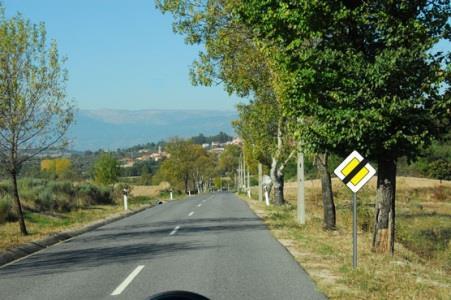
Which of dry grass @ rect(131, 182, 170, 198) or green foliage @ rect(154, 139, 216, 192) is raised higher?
green foliage @ rect(154, 139, 216, 192)

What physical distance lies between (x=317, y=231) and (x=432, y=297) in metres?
10.1

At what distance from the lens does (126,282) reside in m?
9.58

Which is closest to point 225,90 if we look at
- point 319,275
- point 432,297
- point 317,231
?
point 317,231

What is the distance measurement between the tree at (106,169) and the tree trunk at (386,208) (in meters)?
60.4

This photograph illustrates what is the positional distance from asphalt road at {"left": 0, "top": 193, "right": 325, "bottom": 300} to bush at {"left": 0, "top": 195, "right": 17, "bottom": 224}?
8.42 metres

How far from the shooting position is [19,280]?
10.3 metres

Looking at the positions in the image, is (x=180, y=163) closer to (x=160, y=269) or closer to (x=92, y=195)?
(x=92, y=195)

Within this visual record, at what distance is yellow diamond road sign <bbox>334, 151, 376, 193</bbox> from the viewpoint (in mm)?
10258

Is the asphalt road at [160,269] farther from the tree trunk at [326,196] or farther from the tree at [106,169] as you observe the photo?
the tree at [106,169]

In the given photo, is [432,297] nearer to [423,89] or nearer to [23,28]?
[423,89]

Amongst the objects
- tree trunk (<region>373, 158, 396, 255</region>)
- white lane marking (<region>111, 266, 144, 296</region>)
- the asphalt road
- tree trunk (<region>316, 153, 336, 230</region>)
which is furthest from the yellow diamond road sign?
tree trunk (<region>316, 153, 336, 230</region>)

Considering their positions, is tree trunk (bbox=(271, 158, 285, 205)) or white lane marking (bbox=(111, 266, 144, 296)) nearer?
white lane marking (bbox=(111, 266, 144, 296))

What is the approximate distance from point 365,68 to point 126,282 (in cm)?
605

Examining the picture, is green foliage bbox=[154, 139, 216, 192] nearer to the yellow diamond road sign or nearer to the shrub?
the shrub
